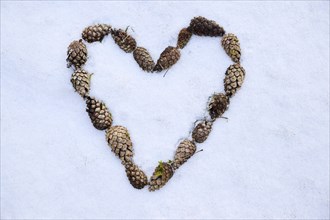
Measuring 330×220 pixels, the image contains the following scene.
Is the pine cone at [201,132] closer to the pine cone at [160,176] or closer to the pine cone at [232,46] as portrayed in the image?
the pine cone at [160,176]

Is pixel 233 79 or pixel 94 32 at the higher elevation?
pixel 233 79

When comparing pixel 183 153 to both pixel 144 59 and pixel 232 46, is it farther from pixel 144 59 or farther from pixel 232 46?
pixel 232 46

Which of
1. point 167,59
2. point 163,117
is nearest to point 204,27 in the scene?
point 167,59

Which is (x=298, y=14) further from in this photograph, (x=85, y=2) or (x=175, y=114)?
(x=85, y=2)

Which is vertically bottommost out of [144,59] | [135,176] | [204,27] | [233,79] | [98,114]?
[135,176]

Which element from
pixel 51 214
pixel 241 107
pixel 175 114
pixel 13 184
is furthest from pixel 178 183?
pixel 13 184

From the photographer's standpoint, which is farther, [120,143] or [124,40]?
[124,40]
